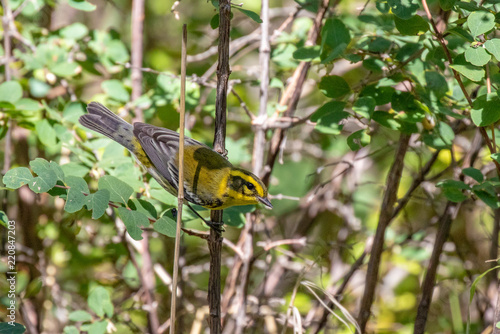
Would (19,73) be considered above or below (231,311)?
above

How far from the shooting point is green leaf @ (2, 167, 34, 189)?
1754mm

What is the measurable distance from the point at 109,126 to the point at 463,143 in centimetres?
265

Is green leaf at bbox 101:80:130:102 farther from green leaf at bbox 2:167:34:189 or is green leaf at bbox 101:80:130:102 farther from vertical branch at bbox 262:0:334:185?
green leaf at bbox 2:167:34:189

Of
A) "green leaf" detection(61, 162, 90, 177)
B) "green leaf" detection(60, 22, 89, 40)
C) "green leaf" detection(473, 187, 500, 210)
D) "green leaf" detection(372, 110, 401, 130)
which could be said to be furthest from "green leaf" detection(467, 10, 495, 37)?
"green leaf" detection(60, 22, 89, 40)

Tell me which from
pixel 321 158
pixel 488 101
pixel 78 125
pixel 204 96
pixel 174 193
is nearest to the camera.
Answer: pixel 488 101

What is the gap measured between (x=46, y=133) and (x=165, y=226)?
119 centimetres

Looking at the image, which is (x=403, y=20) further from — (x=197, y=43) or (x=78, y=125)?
(x=197, y=43)

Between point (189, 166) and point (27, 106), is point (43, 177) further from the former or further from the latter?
point (189, 166)

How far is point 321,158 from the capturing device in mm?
4250

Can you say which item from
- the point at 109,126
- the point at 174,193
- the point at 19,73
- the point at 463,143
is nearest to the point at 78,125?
the point at 109,126

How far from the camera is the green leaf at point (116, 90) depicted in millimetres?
3141

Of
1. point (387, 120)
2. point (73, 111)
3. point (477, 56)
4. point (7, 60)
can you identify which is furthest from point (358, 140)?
point (7, 60)

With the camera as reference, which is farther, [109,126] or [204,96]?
[204,96]

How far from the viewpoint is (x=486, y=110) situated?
1.91m
